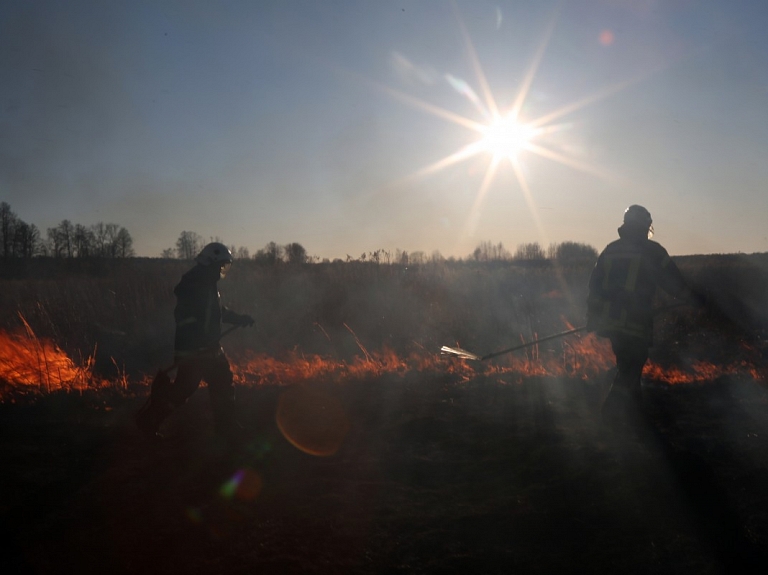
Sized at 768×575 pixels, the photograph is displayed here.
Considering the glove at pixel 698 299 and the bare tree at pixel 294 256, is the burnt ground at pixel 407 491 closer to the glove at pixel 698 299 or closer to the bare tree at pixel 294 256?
the glove at pixel 698 299

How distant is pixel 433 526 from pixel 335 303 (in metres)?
18.1

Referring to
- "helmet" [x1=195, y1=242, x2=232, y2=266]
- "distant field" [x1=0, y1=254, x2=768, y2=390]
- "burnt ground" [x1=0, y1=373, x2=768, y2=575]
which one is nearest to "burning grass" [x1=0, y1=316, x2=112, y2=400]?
"burnt ground" [x1=0, y1=373, x2=768, y2=575]

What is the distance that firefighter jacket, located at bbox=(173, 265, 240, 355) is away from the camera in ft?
18.1

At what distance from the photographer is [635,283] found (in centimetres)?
552

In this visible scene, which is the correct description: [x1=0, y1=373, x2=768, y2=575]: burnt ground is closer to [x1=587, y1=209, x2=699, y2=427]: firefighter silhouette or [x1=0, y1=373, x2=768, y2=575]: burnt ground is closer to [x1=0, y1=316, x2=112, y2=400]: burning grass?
[x1=587, y1=209, x2=699, y2=427]: firefighter silhouette

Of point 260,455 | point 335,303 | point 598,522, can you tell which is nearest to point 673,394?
point 598,522

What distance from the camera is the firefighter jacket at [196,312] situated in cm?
553

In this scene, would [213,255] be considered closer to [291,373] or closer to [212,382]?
[212,382]

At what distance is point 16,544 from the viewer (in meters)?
3.76

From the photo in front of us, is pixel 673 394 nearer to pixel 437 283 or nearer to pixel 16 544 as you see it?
pixel 16 544

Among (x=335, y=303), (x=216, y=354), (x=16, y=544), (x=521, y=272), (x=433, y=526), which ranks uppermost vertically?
(x=521, y=272)

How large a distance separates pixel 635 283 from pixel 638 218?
581 mm

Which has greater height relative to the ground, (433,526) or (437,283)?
(437,283)

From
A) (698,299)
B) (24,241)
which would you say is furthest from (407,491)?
(24,241)
